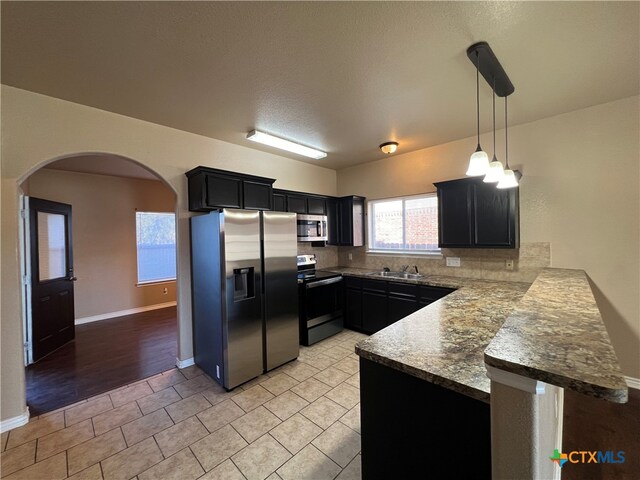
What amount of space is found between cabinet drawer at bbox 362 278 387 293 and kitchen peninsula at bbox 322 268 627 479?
85.9 inches

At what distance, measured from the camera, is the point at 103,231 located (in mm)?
5191

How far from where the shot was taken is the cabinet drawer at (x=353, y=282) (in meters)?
4.16

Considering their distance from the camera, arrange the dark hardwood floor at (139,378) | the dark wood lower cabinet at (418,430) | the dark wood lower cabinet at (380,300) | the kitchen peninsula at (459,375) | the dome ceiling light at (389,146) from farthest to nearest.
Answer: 1. the dome ceiling light at (389,146)
2. the dark wood lower cabinet at (380,300)
3. the dark hardwood floor at (139,378)
4. the dark wood lower cabinet at (418,430)
5. the kitchen peninsula at (459,375)

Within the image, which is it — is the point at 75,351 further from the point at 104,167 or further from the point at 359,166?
the point at 359,166

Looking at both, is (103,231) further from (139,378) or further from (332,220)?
(332,220)

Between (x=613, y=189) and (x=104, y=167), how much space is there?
7.01 meters

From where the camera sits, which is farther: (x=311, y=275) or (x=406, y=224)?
(x=406, y=224)

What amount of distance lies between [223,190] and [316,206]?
186 cm

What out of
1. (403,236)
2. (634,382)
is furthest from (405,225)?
(634,382)

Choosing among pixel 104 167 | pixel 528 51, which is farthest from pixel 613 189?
pixel 104 167

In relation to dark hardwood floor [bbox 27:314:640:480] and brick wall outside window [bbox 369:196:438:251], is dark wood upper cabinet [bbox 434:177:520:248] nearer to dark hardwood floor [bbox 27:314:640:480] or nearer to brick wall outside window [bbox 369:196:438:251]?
brick wall outside window [bbox 369:196:438:251]

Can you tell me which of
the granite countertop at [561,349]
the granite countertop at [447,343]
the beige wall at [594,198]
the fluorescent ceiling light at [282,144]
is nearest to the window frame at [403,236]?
the beige wall at [594,198]

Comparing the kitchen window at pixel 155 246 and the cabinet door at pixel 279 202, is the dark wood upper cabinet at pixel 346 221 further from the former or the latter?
the kitchen window at pixel 155 246

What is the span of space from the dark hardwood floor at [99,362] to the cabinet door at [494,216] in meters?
4.13
